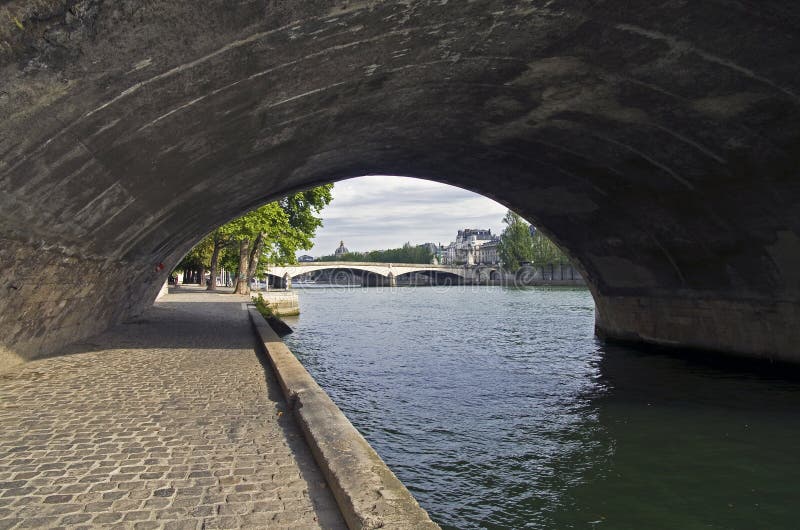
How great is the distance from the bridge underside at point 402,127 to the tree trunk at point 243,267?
2372cm

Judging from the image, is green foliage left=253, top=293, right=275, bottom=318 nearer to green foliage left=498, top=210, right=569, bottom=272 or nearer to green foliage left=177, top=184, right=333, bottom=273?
green foliage left=177, top=184, right=333, bottom=273

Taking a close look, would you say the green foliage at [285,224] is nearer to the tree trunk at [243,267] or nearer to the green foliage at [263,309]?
the tree trunk at [243,267]

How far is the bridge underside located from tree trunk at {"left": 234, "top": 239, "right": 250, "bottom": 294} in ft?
77.8

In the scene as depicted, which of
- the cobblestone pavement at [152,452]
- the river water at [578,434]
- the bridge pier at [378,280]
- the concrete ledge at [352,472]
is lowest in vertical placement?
the river water at [578,434]

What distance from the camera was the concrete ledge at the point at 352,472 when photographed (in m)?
3.88

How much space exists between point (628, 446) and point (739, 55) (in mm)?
5504

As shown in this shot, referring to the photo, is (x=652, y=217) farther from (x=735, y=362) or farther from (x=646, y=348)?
(x=646, y=348)

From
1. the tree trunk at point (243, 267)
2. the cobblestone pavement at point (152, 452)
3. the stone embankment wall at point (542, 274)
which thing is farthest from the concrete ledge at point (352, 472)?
the stone embankment wall at point (542, 274)

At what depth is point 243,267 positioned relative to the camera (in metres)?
40.8

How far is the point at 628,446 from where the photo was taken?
8531 mm

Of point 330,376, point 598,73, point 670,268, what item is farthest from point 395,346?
point 598,73

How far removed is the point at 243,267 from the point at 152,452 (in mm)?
36274

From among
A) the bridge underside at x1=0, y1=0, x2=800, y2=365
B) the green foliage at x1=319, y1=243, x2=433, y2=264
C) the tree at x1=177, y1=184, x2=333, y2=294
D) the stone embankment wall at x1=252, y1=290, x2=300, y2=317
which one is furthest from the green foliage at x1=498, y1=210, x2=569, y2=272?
the bridge underside at x1=0, y1=0, x2=800, y2=365

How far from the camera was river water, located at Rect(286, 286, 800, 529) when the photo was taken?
641 cm
